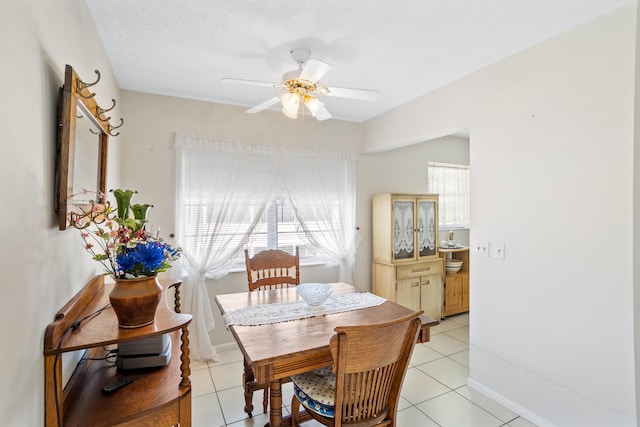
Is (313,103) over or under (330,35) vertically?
under

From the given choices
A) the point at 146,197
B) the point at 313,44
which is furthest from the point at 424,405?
the point at 146,197

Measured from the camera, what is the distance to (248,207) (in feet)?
10.7

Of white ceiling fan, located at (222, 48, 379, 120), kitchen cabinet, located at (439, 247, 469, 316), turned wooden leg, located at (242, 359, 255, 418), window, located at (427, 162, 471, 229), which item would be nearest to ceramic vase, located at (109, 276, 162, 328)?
turned wooden leg, located at (242, 359, 255, 418)

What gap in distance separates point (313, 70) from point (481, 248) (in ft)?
5.86

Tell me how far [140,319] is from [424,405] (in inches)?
81.4

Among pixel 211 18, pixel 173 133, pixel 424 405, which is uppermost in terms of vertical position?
pixel 211 18

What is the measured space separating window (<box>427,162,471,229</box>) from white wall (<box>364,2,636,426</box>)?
2046 millimetres

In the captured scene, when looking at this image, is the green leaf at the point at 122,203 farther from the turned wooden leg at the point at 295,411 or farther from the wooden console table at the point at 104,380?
the turned wooden leg at the point at 295,411

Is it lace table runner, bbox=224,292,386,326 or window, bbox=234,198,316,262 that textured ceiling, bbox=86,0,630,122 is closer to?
window, bbox=234,198,316,262

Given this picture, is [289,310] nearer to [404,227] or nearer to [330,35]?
[330,35]

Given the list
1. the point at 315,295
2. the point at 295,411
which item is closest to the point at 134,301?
the point at 315,295

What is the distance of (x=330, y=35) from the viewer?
196 centimetres

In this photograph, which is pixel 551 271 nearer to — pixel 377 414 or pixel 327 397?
pixel 377 414

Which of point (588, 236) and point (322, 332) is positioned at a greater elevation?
point (588, 236)
